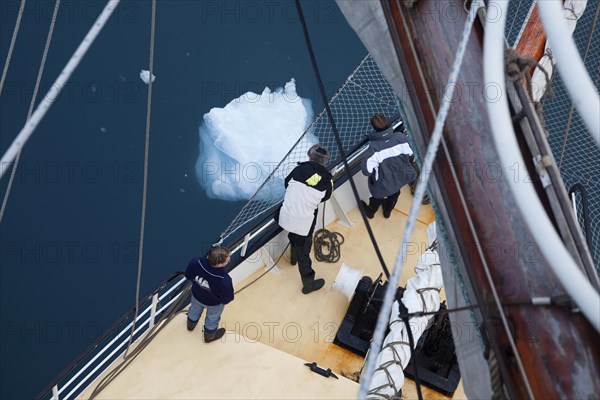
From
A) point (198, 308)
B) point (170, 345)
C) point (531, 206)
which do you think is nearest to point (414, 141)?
point (531, 206)

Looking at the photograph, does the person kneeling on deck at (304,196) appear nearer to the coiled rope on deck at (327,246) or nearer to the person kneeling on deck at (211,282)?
the coiled rope on deck at (327,246)

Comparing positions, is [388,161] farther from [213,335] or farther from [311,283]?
[213,335]

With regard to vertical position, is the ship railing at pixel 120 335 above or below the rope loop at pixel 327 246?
below

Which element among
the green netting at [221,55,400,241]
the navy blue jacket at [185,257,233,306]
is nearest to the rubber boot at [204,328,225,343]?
the navy blue jacket at [185,257,233,306]

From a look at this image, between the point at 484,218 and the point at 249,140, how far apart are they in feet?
19.1

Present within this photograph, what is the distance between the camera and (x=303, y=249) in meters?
5.70

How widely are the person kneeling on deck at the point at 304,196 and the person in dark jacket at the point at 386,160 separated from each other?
54cm

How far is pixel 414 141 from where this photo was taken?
3.29 meters

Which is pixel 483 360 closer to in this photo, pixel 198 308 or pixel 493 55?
pixel 493 55

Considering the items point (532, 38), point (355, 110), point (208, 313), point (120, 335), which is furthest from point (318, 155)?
point (355, 110)

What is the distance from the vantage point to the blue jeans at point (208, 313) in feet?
16.4

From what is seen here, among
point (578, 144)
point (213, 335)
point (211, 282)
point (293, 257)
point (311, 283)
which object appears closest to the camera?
point (211, 282)

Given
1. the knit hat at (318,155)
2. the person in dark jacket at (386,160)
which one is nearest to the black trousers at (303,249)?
the knit hat at (318,155)

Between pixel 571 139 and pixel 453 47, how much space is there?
5.87m
